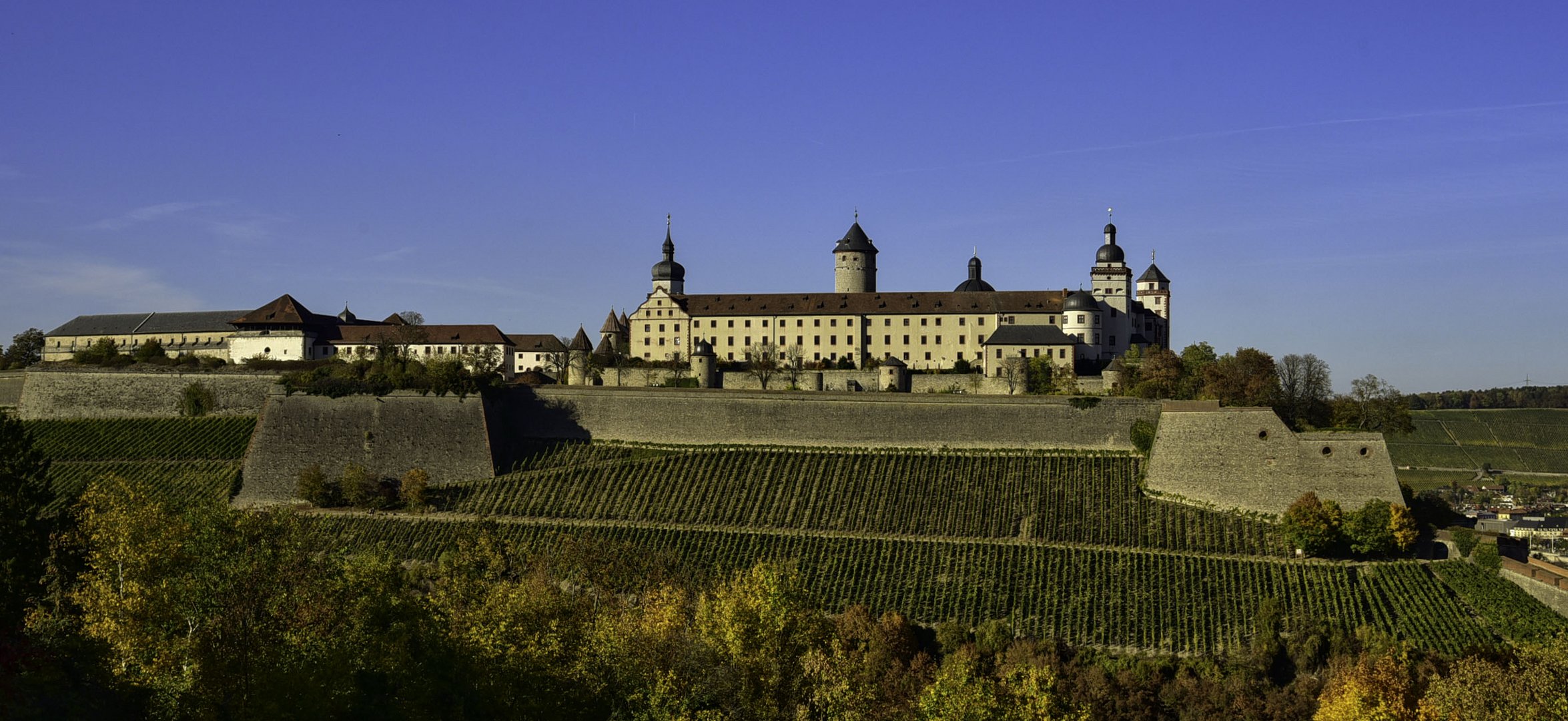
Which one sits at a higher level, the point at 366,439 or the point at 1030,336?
the point at 1030,336


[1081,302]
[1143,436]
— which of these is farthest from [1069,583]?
[1081,302]

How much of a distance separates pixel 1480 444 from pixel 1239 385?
4285 inches

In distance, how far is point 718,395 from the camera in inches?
2442

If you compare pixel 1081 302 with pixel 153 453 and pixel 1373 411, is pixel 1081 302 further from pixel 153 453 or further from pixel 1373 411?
pixel 153 453

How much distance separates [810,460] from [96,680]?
34.4 m

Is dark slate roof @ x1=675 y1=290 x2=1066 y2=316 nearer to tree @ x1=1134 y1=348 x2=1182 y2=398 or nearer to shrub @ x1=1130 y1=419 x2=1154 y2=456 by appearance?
tree @ x1=1134 y1=348 x2=1182 y2=398

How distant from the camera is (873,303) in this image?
3253 inches

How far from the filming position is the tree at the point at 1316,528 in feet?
156

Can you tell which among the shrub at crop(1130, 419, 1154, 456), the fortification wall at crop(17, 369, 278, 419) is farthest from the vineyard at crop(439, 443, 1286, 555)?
the fortification wall at crop(17, 369, 278, 419)

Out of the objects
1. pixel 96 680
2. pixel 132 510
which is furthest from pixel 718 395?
pixel 96 680

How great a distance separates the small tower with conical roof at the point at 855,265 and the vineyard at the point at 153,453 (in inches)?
1550

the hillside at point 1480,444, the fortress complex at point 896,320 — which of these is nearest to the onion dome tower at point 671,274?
the fortress complex at point 896,320

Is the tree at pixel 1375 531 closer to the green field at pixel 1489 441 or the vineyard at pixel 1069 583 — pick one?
the vineyard at pixel 1069 583

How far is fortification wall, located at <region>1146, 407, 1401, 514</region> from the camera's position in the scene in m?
50.6
